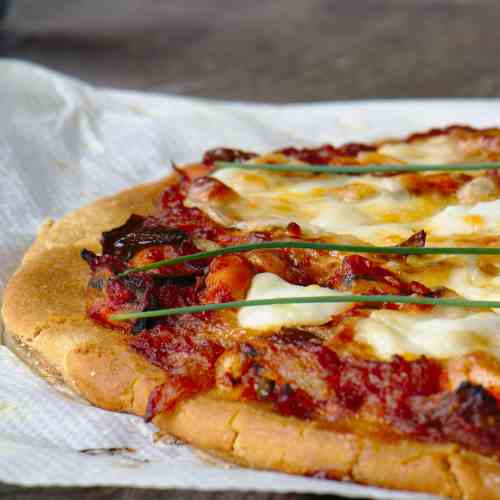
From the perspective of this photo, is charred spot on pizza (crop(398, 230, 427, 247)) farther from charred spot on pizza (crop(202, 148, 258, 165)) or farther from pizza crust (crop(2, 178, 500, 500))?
charred spot on pizza (crop(202, 148, 258, 165))

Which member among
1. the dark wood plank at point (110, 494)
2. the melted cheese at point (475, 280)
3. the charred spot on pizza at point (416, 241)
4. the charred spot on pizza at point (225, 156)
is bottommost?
the dark wood plank at point (110, 494)

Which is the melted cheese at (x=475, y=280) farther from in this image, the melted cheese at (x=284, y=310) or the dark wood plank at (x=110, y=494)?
the dark wood plank at (x=110, y=494)

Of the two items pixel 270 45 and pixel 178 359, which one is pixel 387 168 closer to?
pixel 178 359

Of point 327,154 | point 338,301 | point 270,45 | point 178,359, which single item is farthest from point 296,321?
point 270,45

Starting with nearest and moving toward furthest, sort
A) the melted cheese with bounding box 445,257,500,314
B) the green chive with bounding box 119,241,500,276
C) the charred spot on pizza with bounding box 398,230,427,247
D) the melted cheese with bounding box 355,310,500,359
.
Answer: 1. the melted cheese with bounding box 355,310,500,359
2. the green chive with bounding box 119,241,500,276
3. the melted cheese with bounding box 445,257,500,314
4. the charred spot on pizza with bounding box 398,230,427,247

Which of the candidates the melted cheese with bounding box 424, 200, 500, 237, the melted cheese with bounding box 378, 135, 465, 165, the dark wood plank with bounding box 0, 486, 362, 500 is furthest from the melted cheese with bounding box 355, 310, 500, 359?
the melted cheese with bounding box 378, 135, 465, 165

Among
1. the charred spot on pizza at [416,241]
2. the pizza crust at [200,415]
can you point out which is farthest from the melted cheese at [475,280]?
the pizza crust at [200,415]
